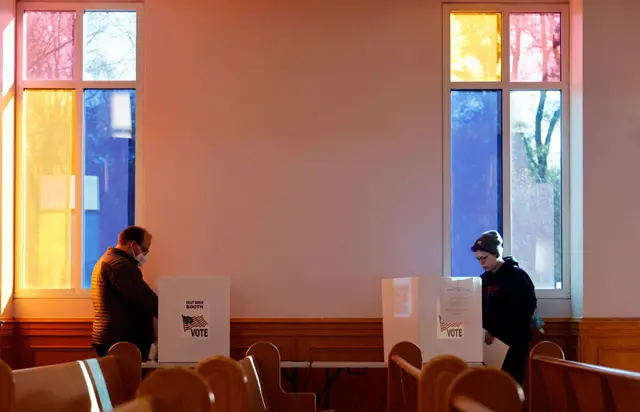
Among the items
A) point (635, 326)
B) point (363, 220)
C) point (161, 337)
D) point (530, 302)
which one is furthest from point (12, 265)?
point (635, 326)

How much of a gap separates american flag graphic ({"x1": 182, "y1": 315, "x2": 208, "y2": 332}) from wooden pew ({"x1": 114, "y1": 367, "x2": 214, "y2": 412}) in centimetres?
302

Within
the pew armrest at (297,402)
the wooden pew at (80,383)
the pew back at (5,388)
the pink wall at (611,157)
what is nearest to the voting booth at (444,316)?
the pew armrest at (297,402)

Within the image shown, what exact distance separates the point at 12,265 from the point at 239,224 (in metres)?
1.75

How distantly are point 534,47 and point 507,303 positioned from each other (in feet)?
6.92

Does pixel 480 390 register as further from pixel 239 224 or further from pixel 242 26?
pixel 242 26

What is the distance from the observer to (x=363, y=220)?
645 centimetres

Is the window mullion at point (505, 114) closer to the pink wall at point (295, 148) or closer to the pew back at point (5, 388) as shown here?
the pink wall at point (295, 148)

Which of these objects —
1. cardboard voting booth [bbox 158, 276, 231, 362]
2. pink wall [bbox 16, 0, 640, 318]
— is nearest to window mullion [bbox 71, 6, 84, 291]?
pink wall [bbox 16, 0, 640, 318]

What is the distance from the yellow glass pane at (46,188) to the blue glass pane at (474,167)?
2.96 m

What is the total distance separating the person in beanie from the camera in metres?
5.84

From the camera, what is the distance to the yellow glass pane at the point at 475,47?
6641 millimetres

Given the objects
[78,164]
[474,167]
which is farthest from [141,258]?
[474,167]

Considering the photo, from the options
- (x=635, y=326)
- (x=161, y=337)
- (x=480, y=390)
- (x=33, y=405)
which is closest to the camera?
(x=480, y=390)

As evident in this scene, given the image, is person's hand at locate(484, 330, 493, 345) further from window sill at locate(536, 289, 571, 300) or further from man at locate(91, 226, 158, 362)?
man at locate(91, 226, 158, 362)
